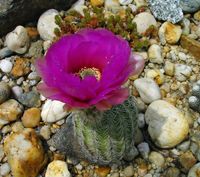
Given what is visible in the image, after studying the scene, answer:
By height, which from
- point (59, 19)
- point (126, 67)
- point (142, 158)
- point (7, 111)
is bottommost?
point (142, 158)

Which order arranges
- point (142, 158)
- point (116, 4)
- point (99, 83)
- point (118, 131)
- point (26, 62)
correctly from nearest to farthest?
point (99, 83) → point (118, 131) → point (142, 158) → point (26, 62) → point (116, 4)

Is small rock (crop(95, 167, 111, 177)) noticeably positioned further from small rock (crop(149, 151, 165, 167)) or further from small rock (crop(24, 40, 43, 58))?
small rock (crop(24, 40, 43, 58))

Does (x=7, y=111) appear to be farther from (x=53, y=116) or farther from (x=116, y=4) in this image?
(x=116, y=4)

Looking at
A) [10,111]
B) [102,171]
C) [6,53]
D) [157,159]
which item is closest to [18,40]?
[6,53]

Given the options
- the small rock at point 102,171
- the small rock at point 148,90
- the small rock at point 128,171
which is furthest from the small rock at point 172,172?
the small rock at point 148,90

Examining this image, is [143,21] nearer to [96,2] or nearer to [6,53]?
[96,2]

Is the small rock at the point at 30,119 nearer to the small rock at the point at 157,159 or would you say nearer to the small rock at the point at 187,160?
the small rock at the point at 157,159

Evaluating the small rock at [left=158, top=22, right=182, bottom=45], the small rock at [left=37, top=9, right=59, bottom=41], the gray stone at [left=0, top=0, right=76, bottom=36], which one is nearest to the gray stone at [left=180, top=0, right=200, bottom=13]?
the small rock at [left=158, top=22, right=182, bottom=45]

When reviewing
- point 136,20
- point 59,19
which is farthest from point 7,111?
point 136,20
